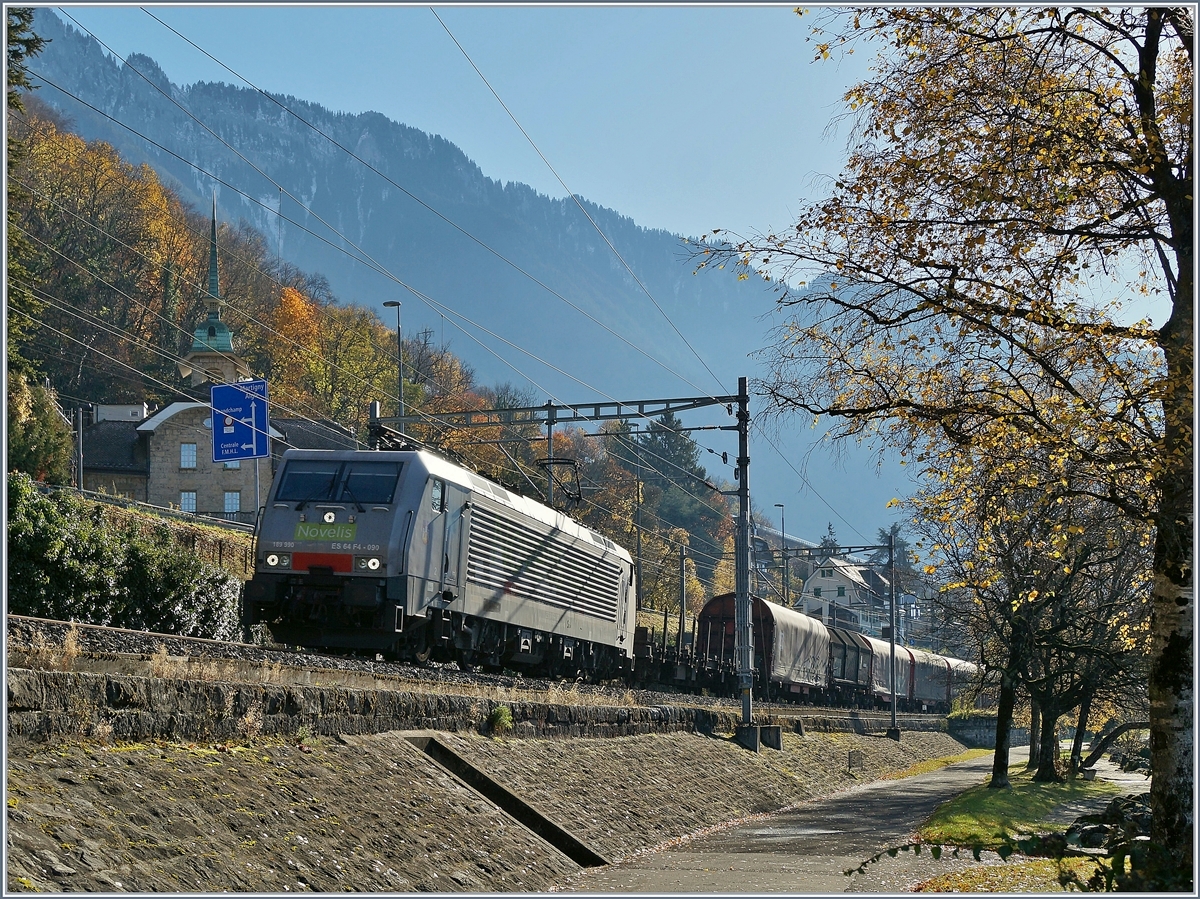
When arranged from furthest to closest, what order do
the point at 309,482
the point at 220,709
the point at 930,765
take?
1. the point at 930,765
2. the point at 309,482
3. the point at 220,709

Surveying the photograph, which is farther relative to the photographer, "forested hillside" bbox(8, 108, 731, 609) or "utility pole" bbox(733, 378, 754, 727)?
"forested hillside" bbox(8, 108, 731, 609)

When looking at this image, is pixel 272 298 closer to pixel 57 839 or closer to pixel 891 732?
pixel 891 732

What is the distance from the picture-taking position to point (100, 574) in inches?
880

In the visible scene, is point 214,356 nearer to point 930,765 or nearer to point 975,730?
point 930,765

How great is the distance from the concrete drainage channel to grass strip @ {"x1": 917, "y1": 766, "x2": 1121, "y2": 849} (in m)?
4.16

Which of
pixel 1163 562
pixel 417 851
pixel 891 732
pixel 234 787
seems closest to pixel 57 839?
pixel 234 787

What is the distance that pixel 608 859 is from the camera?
557 inches

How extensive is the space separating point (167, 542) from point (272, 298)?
5613 centimetres

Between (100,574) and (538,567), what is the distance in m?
7.89

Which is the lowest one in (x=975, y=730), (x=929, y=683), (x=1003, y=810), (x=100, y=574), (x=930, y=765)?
(x=975, y=730)

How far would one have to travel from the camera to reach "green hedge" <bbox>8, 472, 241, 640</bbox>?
824 inches

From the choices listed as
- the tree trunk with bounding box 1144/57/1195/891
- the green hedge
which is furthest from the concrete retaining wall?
the tree trunk with bounding box 1144/57/1195/891

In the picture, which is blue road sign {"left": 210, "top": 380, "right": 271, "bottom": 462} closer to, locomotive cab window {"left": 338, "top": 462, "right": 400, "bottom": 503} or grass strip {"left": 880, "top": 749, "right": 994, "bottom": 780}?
locomotive cab window {"left": 338, "top": 462, "right": 400, "bottom": 503}

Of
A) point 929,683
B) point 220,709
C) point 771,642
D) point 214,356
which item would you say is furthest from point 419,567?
point 929,683
